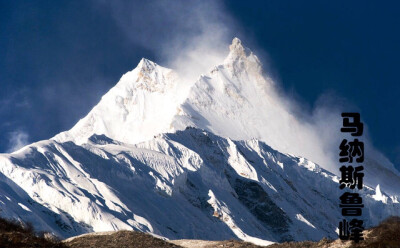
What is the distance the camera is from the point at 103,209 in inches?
5591

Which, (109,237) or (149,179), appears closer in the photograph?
(109,237)

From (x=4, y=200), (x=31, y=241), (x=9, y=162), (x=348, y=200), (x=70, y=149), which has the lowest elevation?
Result: (x=31, y=241)

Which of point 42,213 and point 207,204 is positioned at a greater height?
point 207,204

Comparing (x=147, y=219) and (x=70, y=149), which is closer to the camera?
(x=147, y=219)

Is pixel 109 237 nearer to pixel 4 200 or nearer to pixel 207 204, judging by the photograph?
pixel 4 200

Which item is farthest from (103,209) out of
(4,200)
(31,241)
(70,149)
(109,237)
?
(31,241)

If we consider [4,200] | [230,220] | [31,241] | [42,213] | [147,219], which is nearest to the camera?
[31,241]

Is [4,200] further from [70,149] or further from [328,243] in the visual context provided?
[328,243]

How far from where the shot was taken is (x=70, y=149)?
17712 cm

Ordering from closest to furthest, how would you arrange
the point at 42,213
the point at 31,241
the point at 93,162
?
the point at 31,241 → the point at 42,213 → the point at 93,162

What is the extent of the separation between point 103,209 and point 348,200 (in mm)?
103457

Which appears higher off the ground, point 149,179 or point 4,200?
point 149,179

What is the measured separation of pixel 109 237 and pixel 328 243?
15.1 meters

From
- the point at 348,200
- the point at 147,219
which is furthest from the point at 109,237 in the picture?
the point at 147,219
